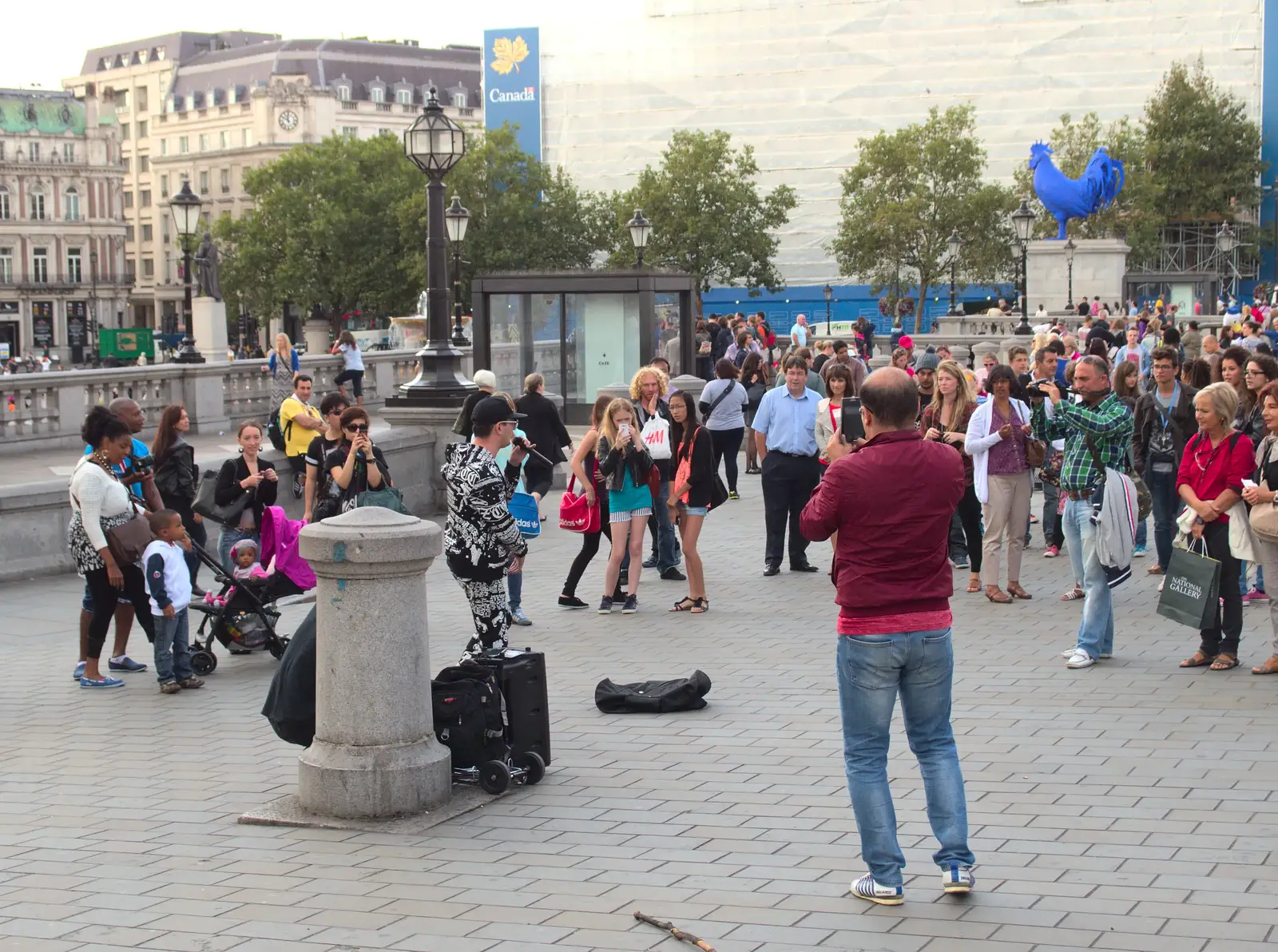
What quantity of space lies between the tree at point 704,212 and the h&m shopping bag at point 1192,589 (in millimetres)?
56735

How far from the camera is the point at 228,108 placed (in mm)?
121688

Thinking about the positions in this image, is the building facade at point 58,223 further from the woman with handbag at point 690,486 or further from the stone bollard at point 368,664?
the stone bollard at point 368,664

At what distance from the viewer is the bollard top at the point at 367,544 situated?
6.88 metres

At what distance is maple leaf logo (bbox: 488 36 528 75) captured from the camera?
79938 mm

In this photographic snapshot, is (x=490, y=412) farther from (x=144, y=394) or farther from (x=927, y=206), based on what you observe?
(x=927, y=206)

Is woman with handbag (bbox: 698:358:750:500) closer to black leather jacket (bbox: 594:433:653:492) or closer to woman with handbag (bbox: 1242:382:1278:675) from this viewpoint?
black leather jacket (bbox: 594:433:653:492)

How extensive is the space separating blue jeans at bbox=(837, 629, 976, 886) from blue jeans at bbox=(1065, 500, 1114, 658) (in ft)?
14.0

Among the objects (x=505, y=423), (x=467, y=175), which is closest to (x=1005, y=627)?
(x=505, y=423)

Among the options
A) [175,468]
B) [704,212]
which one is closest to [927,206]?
[704,212]

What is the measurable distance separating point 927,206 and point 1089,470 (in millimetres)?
55932

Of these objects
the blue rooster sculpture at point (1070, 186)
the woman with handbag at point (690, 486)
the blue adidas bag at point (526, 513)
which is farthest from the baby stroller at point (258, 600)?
the blue rooster sculpture at point (1070, 186)

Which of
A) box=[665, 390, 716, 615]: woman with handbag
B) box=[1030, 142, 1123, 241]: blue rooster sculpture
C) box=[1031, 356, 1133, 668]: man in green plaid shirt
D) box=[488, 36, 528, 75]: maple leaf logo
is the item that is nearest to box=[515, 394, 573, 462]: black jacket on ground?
box=[665, 390, 716, 615]: woman with handbag

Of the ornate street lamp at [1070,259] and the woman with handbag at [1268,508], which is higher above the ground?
the ornate street lamp at [1070,259]

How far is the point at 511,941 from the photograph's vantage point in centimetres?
548
